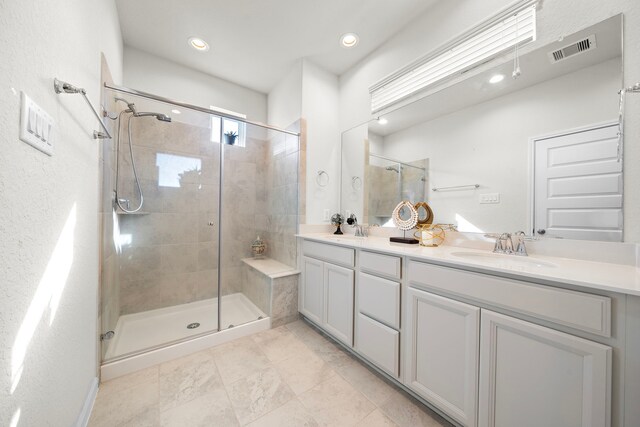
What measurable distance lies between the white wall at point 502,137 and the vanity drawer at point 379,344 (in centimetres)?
93

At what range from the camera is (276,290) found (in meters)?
2.18

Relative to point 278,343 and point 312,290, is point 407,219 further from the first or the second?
point 278,343

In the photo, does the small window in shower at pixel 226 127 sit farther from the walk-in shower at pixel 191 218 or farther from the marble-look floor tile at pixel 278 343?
the marble-look floor tile at pixel 278 343

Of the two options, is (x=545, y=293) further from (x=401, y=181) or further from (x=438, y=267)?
(x=401, y=181)

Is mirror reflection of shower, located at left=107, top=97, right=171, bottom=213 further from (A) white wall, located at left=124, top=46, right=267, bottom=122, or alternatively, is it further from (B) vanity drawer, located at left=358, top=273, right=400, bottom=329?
(B) vanity drawer, located at left=358, top=273, right=400, bottom=329

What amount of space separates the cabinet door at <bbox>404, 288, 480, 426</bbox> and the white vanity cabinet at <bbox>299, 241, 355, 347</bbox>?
51 centimetres

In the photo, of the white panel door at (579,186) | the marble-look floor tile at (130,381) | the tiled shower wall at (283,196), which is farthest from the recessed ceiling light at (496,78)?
the marble-look floor tile at (130,381)

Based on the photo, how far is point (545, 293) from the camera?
85 cm

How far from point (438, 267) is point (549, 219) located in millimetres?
738

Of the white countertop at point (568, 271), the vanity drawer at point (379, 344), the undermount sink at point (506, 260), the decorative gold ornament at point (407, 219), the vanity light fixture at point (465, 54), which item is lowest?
the vanity drawer at point (379, 344)

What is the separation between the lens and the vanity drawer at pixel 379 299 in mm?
1368

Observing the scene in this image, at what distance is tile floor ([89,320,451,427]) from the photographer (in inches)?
47.7

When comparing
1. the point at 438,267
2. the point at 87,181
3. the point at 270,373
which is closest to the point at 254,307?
the point at 270,373

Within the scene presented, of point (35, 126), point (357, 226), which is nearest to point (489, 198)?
point (357, 226)
